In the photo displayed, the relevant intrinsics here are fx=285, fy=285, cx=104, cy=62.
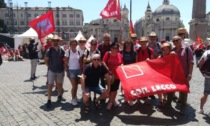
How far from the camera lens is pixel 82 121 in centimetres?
654

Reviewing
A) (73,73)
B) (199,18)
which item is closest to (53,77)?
(73,73)

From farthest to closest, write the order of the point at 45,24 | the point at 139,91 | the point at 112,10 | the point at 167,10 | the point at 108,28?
1. the point at 108,28
2. the point at 167,10
3. the point at 45,24
4. the point at 112,10
5. the point at 139,91

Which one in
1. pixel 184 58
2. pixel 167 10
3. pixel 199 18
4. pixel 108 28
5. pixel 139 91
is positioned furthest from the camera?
pixel 108 28

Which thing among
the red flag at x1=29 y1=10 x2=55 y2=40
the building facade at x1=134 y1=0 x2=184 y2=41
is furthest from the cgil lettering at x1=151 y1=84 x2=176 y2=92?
the building facade at x1=134 y1=0 x2=184 y2=41

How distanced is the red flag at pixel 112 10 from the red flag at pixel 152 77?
4782 millimetres

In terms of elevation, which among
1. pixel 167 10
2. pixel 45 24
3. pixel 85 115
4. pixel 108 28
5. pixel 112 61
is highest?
pixel 167 10

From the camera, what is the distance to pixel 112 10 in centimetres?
1181

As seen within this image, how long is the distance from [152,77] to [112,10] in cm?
568

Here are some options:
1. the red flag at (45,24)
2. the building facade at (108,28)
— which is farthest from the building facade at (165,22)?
the red flag at (45,24)

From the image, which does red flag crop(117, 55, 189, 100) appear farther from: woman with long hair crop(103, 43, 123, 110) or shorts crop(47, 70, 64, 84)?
shorts crop(47, 70, 64, 84)

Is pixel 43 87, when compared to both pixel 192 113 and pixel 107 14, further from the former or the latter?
pixel 192 113

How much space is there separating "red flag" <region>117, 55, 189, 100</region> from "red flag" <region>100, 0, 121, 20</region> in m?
4.78

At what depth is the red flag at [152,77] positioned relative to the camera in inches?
257

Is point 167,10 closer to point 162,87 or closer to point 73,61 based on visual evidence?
point 73,61
